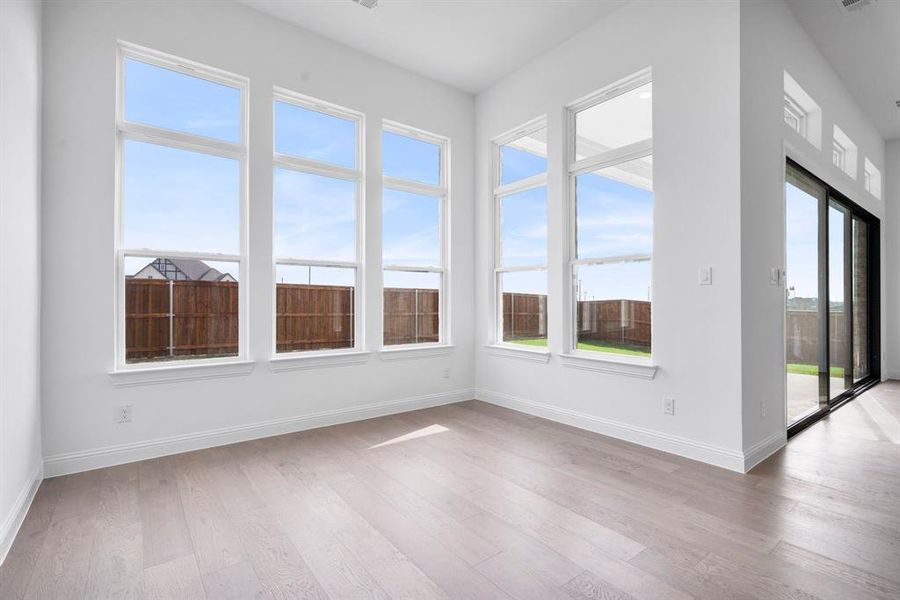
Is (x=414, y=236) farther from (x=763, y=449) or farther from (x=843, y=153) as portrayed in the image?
(x=843, y=153)

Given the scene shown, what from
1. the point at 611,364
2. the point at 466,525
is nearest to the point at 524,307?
the point at 611,364

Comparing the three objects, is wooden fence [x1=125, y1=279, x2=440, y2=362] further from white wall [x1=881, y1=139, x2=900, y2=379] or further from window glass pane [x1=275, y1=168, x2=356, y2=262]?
white wall [x1=881, y1=139, x2=900, y2=379]

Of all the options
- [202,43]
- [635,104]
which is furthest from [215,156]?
[635,104]

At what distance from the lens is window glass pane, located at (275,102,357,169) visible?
3801 millimetres

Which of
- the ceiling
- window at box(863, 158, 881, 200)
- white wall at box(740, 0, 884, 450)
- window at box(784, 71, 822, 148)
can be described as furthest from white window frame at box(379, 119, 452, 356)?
window at box(863, 158, 881, 200)

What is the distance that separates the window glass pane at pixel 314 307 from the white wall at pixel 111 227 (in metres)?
0.16

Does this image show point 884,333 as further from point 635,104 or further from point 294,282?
point 294,282

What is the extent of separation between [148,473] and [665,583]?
115 inches

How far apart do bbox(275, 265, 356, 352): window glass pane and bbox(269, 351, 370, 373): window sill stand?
0.09 m

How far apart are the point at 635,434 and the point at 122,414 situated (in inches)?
142

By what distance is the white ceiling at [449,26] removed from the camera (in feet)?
11.4

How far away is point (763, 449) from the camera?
9.96ft

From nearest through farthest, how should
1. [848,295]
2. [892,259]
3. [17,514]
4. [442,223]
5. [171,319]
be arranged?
[17,514], [171,319], [442,223], [848,295], [892,259]

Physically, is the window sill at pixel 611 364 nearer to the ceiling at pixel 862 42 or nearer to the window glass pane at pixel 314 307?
the window glass pane at pixel 314 307
